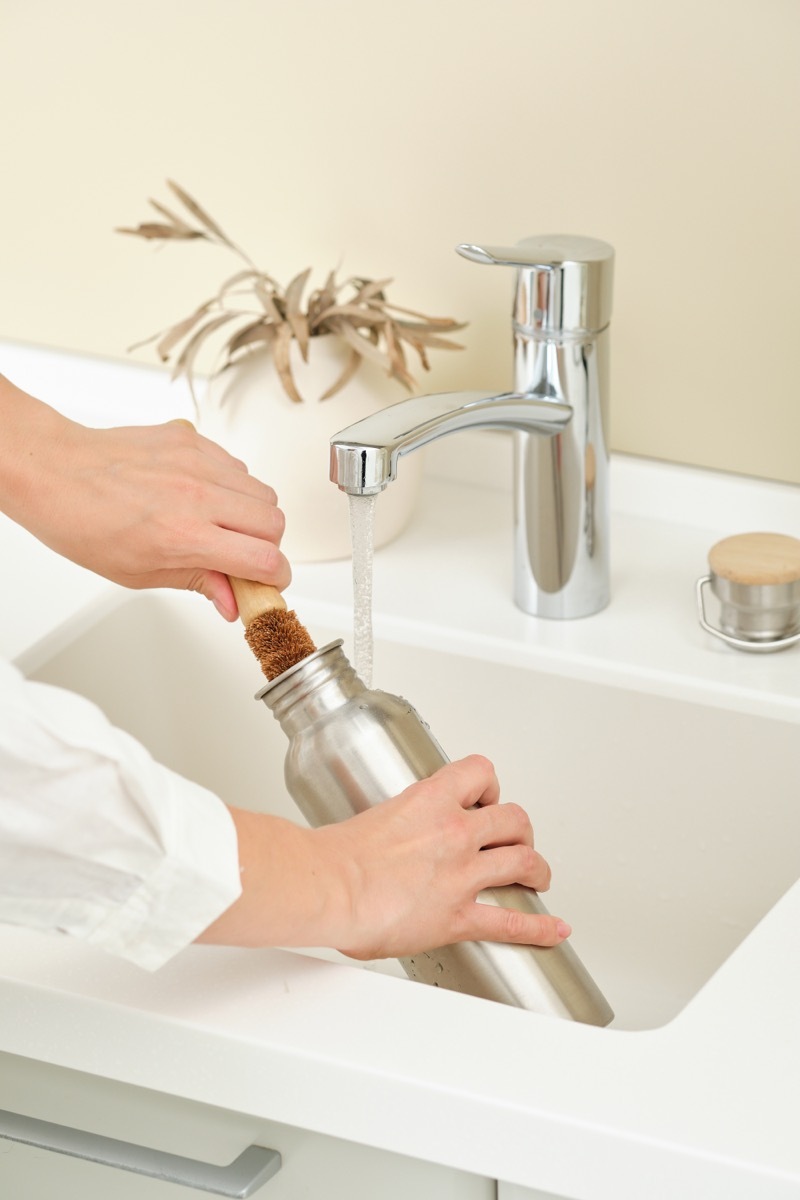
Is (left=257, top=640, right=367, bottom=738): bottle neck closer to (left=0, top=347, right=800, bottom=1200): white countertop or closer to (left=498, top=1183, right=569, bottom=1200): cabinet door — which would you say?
(left=0, top=347, right=800, bottom=1200): white countertop

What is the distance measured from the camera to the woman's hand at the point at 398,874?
63cm

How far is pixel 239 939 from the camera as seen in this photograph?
0.64m

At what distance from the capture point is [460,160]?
1.13 m

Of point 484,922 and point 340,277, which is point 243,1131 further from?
point 340,277

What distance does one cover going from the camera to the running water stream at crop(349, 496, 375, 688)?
0.84m

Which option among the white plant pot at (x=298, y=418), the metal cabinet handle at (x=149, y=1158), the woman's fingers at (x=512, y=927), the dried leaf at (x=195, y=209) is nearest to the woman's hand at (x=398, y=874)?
the woman's fingers at (x=512, y=927)

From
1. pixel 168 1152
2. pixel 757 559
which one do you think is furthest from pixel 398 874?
pixel 757 559

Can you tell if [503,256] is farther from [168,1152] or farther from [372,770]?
[168,1152]

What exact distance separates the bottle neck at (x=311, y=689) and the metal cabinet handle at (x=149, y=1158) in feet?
0.66

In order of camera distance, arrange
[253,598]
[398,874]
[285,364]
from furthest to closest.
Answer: [285,364] < [253,598] < [398,874]

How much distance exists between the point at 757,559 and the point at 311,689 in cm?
36

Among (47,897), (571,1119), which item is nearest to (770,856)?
(571,1119)

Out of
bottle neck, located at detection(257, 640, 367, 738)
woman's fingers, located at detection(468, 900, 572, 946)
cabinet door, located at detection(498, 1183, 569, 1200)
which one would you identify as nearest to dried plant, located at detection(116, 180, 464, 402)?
bottle neck, located at detection(257, 640, 367, 738)

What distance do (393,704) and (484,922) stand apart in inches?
4.7
